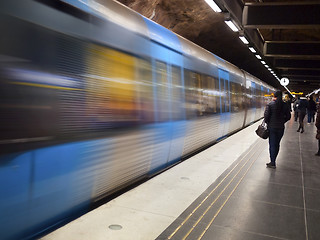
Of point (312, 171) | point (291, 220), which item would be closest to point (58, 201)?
point (291, 220)

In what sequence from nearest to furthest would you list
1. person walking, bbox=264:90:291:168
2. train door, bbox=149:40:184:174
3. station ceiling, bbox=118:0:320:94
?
train door, bbox=149:40:184:174, person walking, bbox=264:90:291:168, station ceiling, bbox=118:0:320:94

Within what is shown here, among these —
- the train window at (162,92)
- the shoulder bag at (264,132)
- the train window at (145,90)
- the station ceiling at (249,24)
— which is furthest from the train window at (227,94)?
the train window at (145,90)

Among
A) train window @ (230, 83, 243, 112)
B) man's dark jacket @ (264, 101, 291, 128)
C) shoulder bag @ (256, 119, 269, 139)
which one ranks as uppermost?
train window @ (230, 83, 243, 112)

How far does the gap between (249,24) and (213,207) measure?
6900 mm

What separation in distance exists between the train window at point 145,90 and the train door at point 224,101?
4899 millimetres

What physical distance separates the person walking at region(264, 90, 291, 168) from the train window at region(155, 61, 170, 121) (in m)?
2.42

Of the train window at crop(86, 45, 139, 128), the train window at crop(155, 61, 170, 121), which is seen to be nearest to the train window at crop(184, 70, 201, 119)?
the train window at crop(155, 61, 170, 121)

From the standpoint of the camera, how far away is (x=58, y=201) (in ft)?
9.32

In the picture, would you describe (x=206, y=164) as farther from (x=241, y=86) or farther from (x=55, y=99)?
(x=241, y=86)

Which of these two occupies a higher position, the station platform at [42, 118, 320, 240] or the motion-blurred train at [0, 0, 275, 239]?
the motion-blurred train at [0, 0, 275, 239]

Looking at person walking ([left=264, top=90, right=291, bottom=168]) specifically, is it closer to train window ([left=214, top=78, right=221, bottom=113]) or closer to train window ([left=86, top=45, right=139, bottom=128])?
train window ([left=214, top=78, right=221, bottom=113])

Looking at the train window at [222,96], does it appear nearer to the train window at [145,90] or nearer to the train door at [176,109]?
the train door at [176,109]

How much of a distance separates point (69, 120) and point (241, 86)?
1053 cm

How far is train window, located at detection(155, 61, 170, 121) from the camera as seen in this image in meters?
4.75
